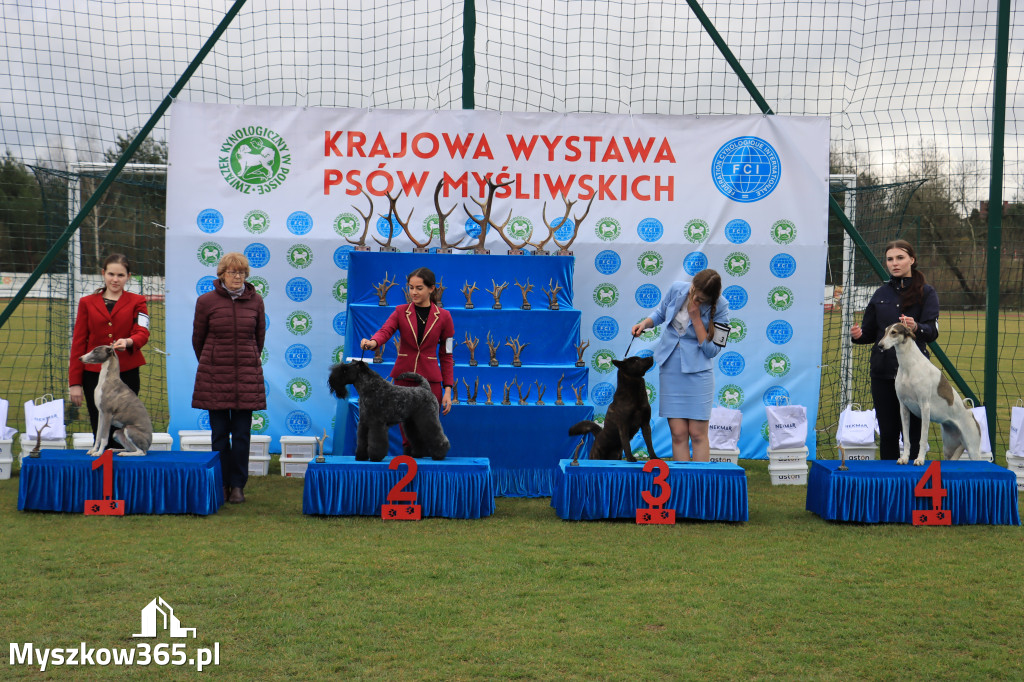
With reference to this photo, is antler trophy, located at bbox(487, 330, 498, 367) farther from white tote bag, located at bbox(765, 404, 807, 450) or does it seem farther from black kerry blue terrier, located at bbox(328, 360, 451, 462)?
white tote bag, located at bbox(765, 404, 807, 450)

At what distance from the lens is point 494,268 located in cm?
705

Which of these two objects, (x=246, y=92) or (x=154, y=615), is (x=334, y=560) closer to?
(x=154, y=615)

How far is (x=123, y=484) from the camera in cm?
523

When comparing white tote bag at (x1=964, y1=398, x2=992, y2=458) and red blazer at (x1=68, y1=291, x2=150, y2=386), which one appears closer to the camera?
red blazer at (x1=68, y1=291, x2=150, y2=386)

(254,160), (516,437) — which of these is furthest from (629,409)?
(254,160)

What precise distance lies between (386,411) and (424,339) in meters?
0.65

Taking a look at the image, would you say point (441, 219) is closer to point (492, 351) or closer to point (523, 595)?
point (492, 351)

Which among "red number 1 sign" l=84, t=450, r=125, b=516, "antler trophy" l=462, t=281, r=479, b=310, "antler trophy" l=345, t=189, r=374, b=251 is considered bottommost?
Result: "red number 1 sign" l=84, t=450, r=125, b=516

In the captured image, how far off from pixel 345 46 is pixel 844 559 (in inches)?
218

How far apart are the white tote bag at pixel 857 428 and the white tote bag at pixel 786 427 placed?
51 cm

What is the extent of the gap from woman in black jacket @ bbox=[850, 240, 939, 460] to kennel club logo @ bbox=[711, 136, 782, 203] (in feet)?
6.62

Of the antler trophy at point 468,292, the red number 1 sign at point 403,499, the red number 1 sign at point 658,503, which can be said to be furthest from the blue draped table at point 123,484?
the red number 1 sign at point 658,503

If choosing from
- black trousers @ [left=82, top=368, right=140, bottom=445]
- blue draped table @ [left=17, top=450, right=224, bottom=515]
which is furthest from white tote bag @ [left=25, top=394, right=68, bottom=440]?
blue draped table @ [left=17, top=450, right=224, bottom=515]

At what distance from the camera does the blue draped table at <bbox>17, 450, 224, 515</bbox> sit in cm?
522
